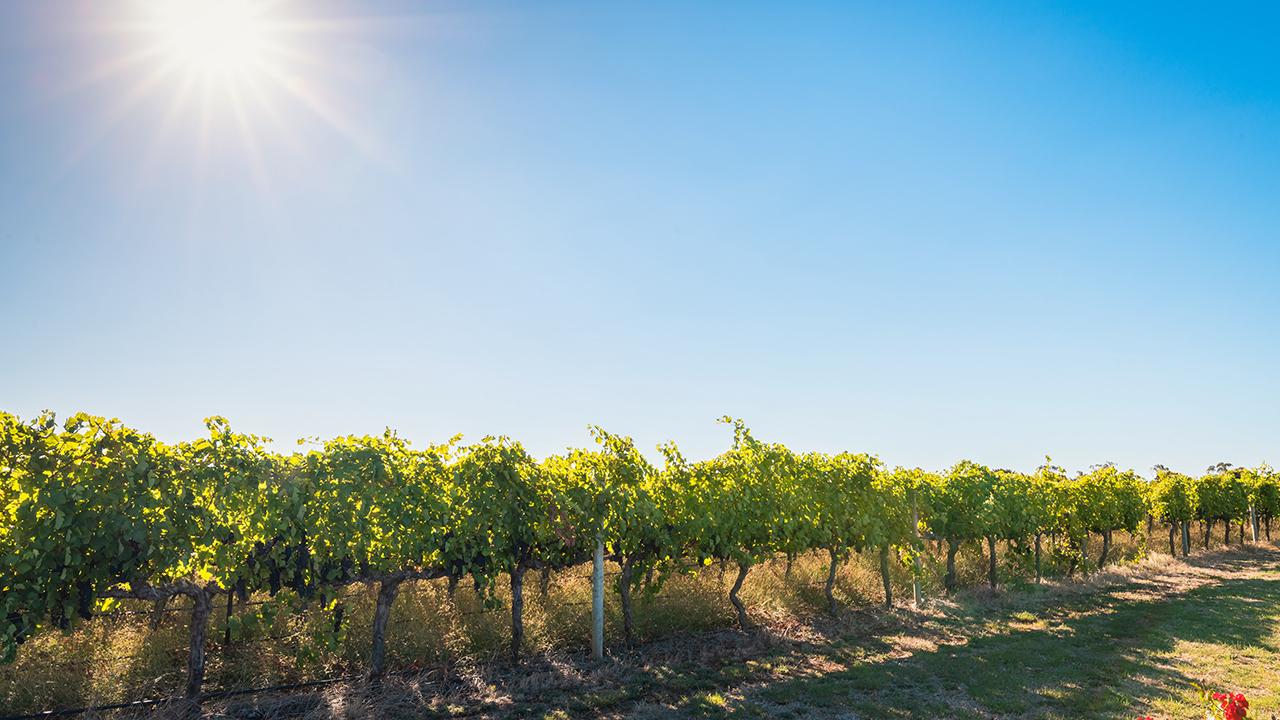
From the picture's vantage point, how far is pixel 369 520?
8844 mm

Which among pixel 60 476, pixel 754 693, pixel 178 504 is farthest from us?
pixel 754 693

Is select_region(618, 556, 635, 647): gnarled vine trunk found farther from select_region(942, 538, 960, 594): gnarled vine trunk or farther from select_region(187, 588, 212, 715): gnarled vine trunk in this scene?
select_region(942, 538, 960, 594): gnarled vine trunk

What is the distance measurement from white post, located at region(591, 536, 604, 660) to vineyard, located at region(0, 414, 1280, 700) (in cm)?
22

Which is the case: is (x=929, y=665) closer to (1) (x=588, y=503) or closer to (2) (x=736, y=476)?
(2) (x=736, y=476)

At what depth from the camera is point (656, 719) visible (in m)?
7.62

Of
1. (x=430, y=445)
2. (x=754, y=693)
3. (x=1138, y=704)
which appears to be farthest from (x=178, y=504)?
(x=1138, y=704)

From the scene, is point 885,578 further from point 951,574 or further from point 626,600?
point 626,600

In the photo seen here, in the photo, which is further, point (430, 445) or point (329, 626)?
point (430, 445)

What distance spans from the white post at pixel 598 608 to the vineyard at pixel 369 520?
0.22 metres

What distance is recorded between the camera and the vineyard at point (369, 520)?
6781mm

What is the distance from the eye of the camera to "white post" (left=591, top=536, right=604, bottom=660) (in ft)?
34.1

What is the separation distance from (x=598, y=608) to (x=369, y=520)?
409cm

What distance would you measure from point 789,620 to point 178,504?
1102cm

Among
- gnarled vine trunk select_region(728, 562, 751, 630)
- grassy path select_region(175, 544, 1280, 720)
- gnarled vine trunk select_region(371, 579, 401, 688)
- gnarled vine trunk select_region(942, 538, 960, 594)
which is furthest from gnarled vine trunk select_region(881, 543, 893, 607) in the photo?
gnarled vine trunk select_region(371, 579, 401, 688)
